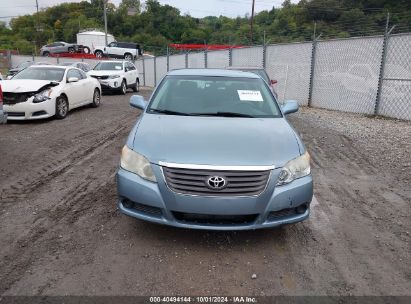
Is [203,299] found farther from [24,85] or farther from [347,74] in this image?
[347,74]

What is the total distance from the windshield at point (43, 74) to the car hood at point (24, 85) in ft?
1.80

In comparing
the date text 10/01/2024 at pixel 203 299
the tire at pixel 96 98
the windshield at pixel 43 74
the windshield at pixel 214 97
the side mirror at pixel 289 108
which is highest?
the windshield at pixel 214 97

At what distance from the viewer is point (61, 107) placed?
10.9 metres

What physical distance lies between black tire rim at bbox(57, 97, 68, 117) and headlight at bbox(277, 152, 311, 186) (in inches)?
335

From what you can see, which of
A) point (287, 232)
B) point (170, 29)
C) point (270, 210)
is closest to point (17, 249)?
point (270, 210)

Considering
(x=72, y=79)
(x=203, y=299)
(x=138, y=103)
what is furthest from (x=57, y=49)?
(x=203, y=299)

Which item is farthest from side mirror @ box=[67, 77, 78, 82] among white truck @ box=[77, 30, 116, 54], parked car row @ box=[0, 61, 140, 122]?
white truck @ box=[77, 30, 116, 54]

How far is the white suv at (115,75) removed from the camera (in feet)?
61.8

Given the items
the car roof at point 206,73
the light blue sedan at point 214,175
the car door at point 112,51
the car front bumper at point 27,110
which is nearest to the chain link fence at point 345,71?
the car front bumper at point 27,110

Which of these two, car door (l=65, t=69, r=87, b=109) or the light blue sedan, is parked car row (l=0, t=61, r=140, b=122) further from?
the light blue sedan

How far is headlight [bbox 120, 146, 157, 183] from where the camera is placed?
139 inches

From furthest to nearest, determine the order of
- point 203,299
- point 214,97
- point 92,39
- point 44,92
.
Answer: point 92,39
point 44,92
point 214,97
point 203,299

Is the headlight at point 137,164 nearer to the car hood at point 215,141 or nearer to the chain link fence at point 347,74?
the car hood at point 215,141

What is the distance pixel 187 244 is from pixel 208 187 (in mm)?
672
